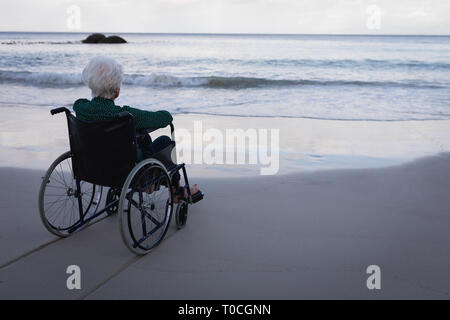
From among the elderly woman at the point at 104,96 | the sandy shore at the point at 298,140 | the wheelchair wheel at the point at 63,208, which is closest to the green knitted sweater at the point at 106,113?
the elderly woman at the point at 104,96

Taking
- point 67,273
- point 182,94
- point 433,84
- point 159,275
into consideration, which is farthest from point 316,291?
point 433,84

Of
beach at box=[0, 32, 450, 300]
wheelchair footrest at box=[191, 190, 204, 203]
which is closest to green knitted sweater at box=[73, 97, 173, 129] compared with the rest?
beach at box=[0, 32, 450, 300]

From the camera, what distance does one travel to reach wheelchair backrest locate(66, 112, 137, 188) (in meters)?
2.07

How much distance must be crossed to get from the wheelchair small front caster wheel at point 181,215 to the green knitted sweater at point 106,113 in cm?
59

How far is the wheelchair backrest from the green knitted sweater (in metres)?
0.07

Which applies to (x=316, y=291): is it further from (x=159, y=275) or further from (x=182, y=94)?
(x=182, y=94)

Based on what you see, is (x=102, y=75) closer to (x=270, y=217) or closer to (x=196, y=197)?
(x=196, y=197)

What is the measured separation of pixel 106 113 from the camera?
216 cm

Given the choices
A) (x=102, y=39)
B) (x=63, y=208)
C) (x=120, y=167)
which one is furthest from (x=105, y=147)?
(x=102, y=39)

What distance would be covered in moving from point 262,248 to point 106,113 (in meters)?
1.18

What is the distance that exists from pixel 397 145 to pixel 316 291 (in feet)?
10.7

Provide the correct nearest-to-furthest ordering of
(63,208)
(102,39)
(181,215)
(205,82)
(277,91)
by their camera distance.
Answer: (181,215), (63,208), (277,91), (205,82), (102,39)
